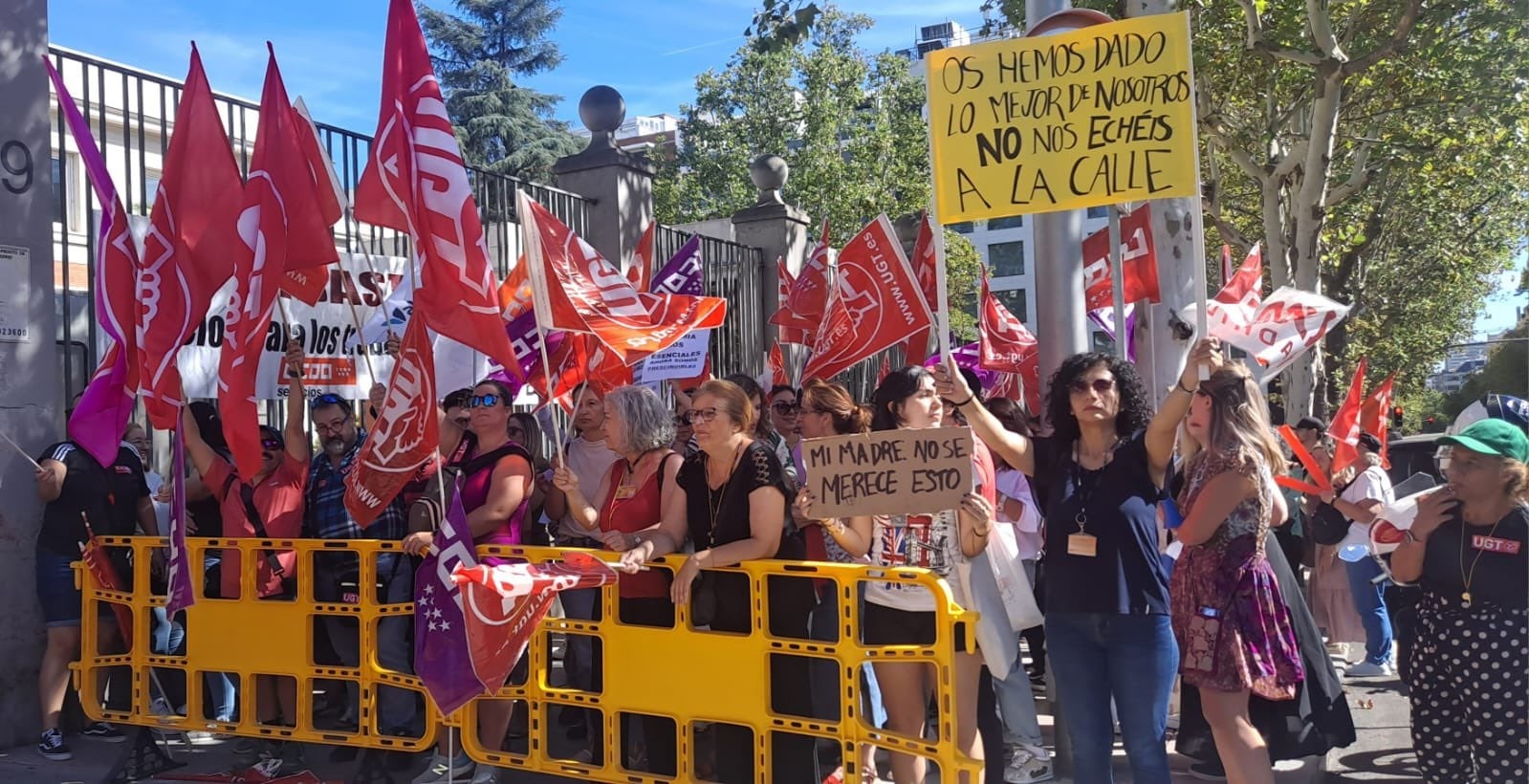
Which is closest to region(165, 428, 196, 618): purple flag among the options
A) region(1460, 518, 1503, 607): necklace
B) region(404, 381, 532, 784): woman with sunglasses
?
region(404, 381, 532, 784): woman with sunglasses

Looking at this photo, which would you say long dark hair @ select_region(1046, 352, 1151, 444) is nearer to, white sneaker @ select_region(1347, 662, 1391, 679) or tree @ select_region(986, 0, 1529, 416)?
white sneaker @ select_region(1347, 662, 1391, 679)

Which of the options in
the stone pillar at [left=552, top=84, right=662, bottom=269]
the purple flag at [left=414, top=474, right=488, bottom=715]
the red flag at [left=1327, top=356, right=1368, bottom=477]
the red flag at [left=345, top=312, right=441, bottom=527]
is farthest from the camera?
the stone pillar at [left=552, top=84, right=662, bottom=269]

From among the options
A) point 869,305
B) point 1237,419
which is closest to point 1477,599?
point 1237,419

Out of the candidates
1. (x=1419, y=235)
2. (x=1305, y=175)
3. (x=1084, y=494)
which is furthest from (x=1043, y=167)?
(x=1419, y=235)

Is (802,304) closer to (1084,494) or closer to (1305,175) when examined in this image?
(1084,494)

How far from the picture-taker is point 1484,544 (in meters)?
4.43

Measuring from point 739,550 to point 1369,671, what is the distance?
5.64 m

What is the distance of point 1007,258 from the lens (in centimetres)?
7912

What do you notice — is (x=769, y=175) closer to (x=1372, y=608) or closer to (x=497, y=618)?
(x=1372, y=608)

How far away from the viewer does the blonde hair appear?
424 cm

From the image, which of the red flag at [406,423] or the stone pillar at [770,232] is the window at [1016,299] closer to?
the stone pillar at [770,232]

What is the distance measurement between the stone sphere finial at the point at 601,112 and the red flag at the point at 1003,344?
3727 mm

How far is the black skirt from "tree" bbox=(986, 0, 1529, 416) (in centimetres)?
918

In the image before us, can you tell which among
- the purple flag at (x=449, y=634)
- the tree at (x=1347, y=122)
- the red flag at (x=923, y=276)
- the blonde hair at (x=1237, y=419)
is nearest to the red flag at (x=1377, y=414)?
the red flag at (x=923, y=276)
